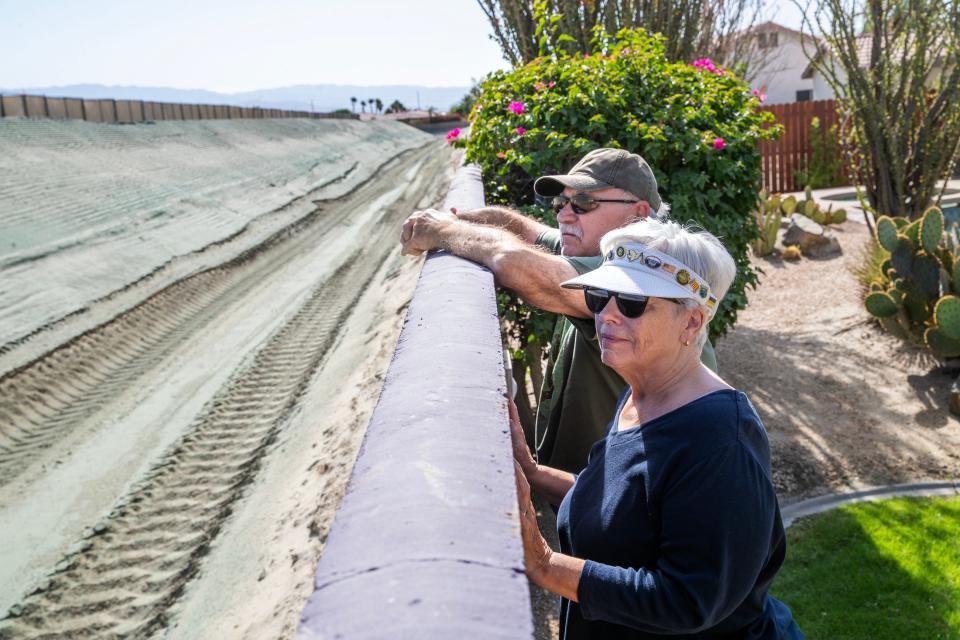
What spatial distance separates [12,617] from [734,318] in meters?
5.11

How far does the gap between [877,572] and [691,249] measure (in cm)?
333

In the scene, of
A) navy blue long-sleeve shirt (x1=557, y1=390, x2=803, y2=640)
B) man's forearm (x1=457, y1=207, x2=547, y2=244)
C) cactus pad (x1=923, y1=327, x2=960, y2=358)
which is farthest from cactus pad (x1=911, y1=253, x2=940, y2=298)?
navy blue long-sleeve shirt (x1=557, y1=390, x2=803, y2=640)

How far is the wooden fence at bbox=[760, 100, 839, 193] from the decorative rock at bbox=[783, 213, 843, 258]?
241 inches

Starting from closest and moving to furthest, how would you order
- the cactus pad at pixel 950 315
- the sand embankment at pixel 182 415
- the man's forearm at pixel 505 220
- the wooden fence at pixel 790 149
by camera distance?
the man's forearm at pixel 505 220, the sand embankment at pixel 182 415, the cactus pad at pixel 950 315, the wooden fence at pixel 790 149

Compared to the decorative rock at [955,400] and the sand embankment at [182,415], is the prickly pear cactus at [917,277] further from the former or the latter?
the sand embankment at [182,415]

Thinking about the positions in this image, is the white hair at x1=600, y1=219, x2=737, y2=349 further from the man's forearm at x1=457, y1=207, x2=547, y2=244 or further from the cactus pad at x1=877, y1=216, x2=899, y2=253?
the cactus pad at x1=877, y1=216, x2=899, y2=253

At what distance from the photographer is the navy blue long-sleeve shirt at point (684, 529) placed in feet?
5.07

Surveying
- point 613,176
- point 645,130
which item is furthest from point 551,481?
point 645,130

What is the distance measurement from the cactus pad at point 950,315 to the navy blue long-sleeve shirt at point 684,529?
5.55 meters

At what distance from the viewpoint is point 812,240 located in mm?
11930

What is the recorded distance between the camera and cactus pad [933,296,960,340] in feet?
21.2

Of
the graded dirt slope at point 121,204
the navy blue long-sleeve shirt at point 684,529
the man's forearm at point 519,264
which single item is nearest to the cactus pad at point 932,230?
the man's forearm at point 519,264

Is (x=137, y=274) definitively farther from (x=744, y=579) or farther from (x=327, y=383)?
(x=744, y=579)

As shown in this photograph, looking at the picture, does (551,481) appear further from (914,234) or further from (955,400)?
(914,234)
